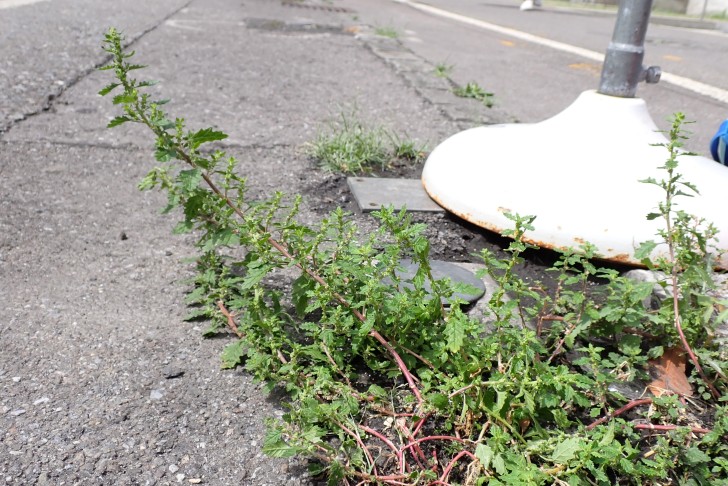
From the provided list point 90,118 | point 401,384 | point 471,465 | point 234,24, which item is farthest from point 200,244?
point 234,24

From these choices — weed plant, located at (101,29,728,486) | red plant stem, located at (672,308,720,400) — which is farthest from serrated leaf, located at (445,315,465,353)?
red plant stem, located at (672,308,720,400)

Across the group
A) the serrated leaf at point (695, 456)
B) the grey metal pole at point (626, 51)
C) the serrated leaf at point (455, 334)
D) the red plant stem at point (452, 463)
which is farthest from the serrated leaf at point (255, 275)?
the grey metal pole at point (626, 51)

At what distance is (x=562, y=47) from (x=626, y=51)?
22.8 ft

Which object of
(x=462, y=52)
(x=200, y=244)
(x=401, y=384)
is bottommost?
(x=462, y=52)

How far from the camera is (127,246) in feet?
8.02

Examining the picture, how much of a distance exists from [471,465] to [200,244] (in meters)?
1.01

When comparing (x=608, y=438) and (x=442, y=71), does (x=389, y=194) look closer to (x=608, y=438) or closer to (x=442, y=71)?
(x=608, y=438)

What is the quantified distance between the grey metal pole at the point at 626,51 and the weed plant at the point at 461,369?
32.4 inches

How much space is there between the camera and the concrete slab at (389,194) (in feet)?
8.89

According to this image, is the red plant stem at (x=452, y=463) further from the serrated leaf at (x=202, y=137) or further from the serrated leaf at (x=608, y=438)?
the serrated leaf at (x=202, y=137)

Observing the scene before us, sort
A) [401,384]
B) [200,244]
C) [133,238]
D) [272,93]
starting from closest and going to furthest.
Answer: [401,384] < [200,244] < [133,238] < [272,93]

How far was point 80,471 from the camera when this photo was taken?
143 cm

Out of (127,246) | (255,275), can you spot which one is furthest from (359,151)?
(255,275)

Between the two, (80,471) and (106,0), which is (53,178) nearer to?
(80,471)
